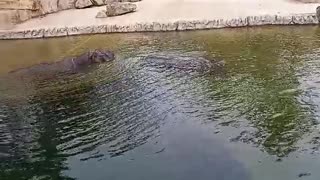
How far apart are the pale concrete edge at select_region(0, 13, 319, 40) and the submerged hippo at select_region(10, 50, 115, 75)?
275 cm

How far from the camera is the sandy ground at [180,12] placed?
42.7ft

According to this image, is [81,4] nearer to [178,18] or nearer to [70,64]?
[178,18]

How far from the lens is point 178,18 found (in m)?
13.2

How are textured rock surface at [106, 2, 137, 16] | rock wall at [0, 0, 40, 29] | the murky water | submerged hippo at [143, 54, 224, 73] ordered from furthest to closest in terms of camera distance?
1. rock wall at [0, 0, 40, 29]
2. textured rock surface at [106, 2, 137, 16]
3. submerged hippo at [143, 54, 224, 73]
4. the murky water

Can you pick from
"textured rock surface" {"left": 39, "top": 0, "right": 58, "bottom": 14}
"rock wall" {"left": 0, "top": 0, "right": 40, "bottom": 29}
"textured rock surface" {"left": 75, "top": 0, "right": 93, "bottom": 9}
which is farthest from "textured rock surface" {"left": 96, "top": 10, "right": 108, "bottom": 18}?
"rock wall" {"left": 0, "top": 0, "right": 40, "bottom": 29}

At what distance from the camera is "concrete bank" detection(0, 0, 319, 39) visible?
40.9 feet

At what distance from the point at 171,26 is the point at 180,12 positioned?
0.97 metres

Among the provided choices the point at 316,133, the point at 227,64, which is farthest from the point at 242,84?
the point at 316,133

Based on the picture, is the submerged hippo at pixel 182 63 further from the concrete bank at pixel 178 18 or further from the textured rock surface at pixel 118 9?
the textured rock surface at pixel 118 9

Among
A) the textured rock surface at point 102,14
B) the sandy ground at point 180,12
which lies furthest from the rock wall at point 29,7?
the textured rock surface at point 102,14

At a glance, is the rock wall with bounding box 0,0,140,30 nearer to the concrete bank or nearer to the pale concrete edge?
the concrete bank

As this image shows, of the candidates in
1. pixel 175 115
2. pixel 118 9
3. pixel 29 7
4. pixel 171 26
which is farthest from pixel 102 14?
pixel 175 115

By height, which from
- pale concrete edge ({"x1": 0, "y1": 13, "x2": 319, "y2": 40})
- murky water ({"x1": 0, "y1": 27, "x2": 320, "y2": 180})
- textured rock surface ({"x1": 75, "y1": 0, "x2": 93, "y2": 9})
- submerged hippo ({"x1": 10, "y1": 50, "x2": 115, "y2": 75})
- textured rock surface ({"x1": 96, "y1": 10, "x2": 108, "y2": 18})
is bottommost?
murky water ({"x1": 0, "y1": 27, "x2": 320, "y2": 180})

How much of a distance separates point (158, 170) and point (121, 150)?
0.67 meters
